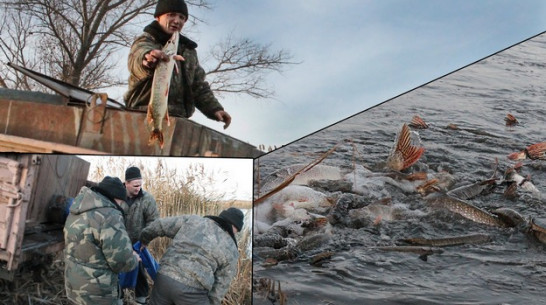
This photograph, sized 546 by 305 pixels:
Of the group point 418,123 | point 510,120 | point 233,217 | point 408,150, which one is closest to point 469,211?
point 408,150

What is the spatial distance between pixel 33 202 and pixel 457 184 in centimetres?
284

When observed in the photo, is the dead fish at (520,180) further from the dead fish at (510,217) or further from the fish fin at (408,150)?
the fish fin at (408,150)

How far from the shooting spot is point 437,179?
14.9 feet

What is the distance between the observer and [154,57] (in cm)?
379

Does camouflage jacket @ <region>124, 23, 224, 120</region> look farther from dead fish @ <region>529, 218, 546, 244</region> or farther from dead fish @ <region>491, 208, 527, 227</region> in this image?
dead fish @ <region>529, 218, 546, 244</region>

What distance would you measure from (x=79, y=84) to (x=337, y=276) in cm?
204

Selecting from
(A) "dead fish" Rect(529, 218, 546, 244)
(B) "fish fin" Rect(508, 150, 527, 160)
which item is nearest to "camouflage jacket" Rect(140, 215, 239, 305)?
(A) "dead fish" Rect(529, 218, 546, 244)

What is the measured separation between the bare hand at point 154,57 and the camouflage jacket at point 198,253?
98cm

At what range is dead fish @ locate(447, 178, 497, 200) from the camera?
448 cm

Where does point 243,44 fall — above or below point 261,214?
above

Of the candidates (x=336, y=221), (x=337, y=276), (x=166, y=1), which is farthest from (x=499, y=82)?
(x=166, y=1)

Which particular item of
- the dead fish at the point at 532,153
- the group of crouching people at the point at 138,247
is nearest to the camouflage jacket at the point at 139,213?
the group of crouching people at the point at 138,247

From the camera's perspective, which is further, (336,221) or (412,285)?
(336,221)

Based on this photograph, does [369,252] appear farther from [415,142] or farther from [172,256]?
[172,256]
